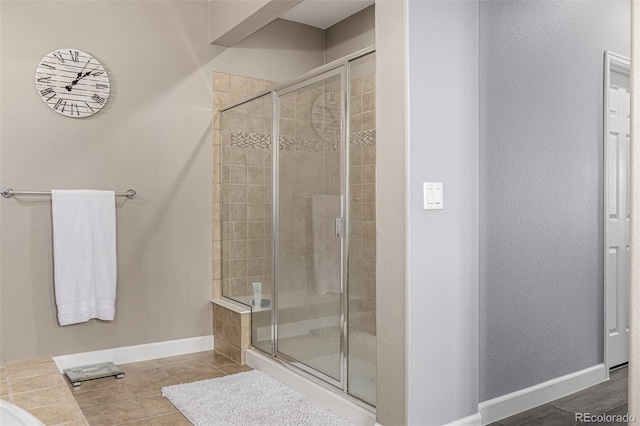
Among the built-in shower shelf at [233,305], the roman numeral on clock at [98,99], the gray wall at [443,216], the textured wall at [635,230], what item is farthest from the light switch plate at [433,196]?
the roman numeral on clock at [98,99]

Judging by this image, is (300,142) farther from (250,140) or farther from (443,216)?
(443,216)

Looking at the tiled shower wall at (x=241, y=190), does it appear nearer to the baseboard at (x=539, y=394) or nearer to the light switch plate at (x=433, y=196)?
the light switch plate at (x=433, y=196)

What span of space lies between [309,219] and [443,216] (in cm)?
91

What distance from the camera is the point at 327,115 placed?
2676mm

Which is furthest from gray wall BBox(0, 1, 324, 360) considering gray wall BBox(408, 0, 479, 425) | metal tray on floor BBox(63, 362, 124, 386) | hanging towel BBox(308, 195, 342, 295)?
gray wall BBox(408, 0, 479, 425)

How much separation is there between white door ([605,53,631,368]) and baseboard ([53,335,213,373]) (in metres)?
2.65

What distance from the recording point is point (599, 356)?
275 cm

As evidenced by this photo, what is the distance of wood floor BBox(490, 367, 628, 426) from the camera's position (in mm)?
2330

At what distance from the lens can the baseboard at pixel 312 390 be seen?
7.75 feet

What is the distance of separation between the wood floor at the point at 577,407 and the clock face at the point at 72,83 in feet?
9.92

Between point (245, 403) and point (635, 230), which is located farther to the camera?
point (245, 403)

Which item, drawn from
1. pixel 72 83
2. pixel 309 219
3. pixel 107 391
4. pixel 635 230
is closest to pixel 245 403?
pixel 107 391

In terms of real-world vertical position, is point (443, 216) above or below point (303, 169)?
below

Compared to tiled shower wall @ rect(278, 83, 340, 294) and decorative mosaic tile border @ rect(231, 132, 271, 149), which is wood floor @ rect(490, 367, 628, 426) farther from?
decorative mosaic tile border @ rect(231, 132, 271, 149)
